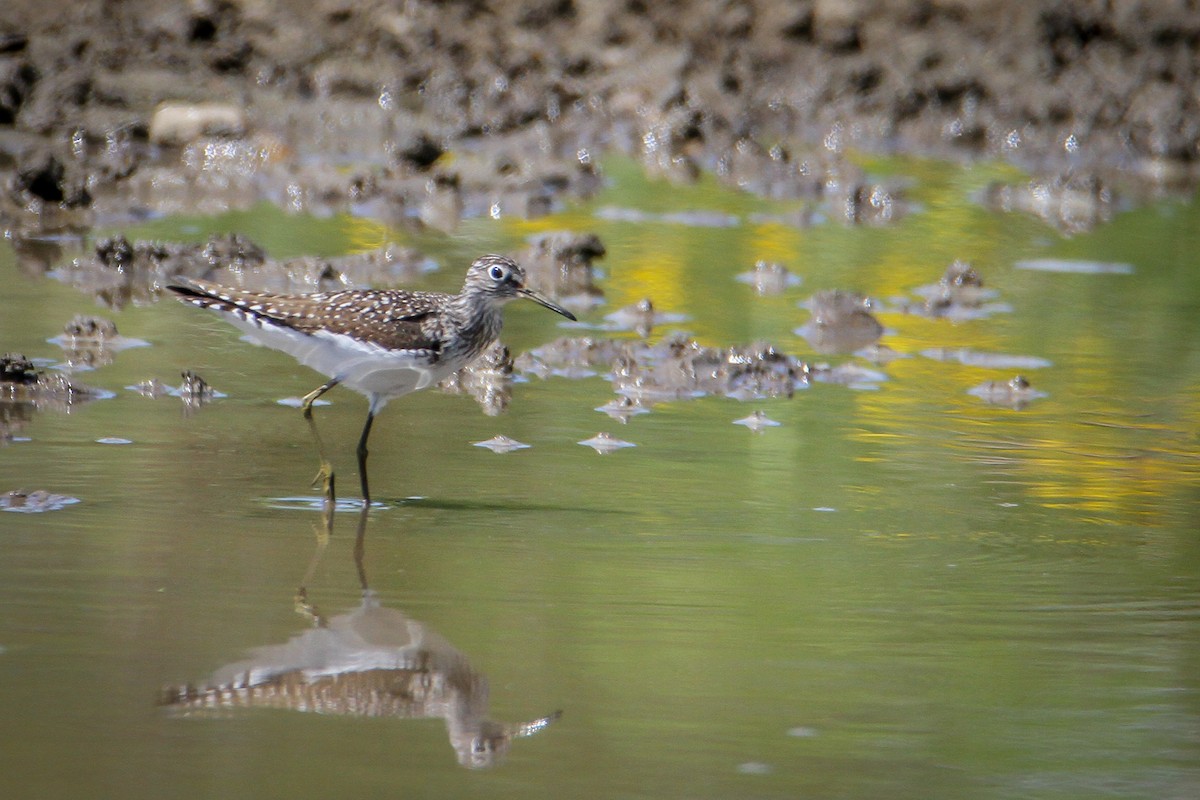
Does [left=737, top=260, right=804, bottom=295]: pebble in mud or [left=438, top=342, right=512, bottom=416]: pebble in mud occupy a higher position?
[left=737, top=260, right=804, bottom=295]: pebble in mud

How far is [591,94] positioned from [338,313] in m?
10.3

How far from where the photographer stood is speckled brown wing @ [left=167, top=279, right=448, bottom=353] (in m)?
7.69

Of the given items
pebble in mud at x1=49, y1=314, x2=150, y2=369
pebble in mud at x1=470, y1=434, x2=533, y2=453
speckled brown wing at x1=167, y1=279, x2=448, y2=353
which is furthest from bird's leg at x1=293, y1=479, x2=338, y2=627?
pebble in mud at x1=49, y1=314, x2=150, y2=369

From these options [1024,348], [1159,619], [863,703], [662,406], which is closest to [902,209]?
[1024,348]

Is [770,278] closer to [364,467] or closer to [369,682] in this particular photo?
[364,467]

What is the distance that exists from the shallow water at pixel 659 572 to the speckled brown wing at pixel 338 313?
568 millimetres

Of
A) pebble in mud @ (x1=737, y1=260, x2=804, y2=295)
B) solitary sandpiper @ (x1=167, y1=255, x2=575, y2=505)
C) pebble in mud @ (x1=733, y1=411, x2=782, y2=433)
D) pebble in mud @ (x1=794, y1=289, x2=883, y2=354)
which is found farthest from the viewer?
pebble in mud @ (x1=737, y1=260, x2=804, y2=295)

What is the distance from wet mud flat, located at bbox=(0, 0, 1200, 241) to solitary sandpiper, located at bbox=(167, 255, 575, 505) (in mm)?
6480

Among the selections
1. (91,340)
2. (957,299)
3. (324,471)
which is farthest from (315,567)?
(957,299)

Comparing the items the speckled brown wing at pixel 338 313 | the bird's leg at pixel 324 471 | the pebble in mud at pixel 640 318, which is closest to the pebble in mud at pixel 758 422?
the speckled brown wing at pixel 338 313

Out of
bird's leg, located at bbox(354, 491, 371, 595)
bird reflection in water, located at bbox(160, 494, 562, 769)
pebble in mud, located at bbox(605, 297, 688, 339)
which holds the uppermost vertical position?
pebble in mud, located at bbox(605, 297, 688, 339)

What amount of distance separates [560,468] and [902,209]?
7639mm

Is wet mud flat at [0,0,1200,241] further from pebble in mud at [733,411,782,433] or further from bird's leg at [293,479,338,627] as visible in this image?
bird's leg at [293,479,338,627]

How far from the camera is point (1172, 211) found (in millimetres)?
15281
